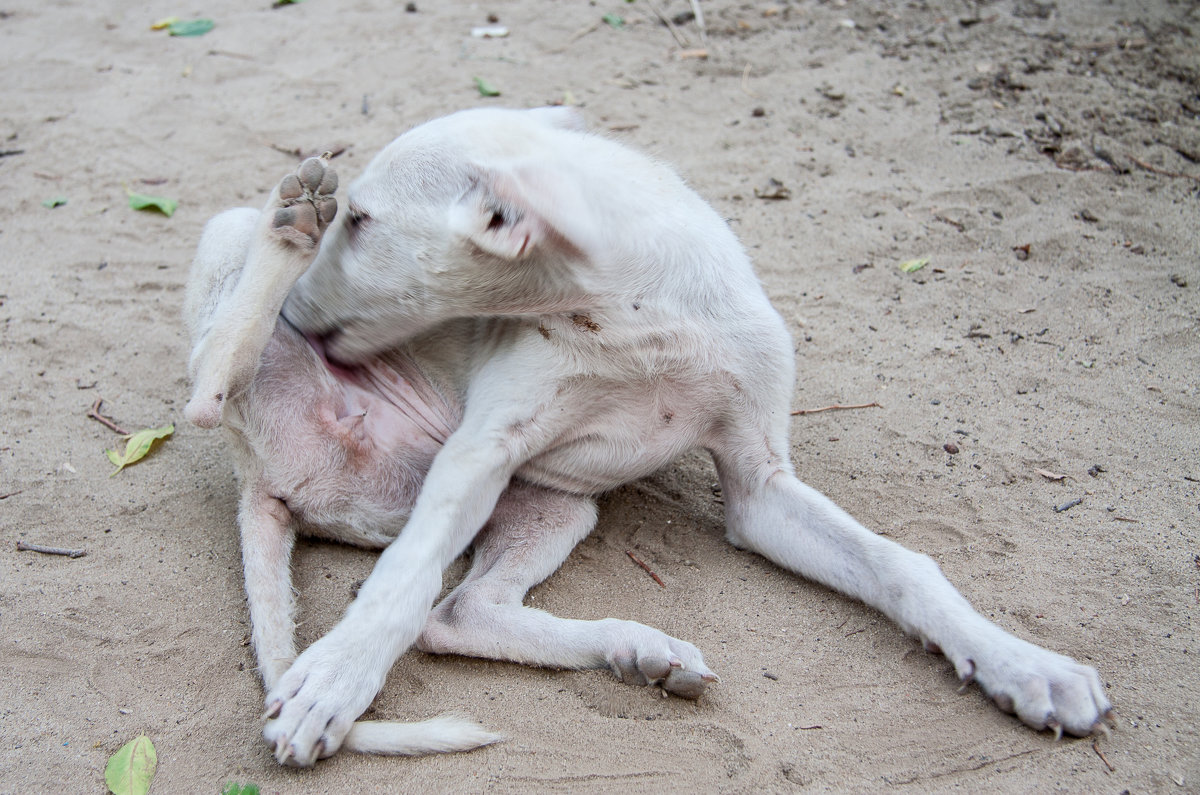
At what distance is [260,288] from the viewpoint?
10.3ft

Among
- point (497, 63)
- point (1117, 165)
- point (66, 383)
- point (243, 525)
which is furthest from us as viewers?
point (497, 63)

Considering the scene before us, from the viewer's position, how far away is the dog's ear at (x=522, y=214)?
262 centimetres

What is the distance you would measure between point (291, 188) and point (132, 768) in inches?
68.0

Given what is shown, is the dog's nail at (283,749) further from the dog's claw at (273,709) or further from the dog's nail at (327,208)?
the dog's nail at (327,208)

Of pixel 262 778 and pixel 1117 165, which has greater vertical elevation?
pixel 1117 165

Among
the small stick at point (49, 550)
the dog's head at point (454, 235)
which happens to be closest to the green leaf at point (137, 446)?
the small stick at point (49, 550)

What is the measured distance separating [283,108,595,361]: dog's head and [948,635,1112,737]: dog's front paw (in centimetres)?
152

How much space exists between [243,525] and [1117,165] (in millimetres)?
4648

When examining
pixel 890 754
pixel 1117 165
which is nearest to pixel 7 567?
pixel 890 754

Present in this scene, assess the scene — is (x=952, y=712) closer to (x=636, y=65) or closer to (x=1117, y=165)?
(x=1117, y=165)

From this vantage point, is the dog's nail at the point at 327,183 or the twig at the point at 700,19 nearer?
the dog's nail at the point at 327,183

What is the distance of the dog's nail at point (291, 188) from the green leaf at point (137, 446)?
1222 millimetres

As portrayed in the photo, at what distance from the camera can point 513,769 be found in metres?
2.48

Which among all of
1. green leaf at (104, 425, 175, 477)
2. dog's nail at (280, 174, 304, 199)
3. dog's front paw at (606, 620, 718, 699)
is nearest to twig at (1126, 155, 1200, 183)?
dog's front paw at (606, 620, 718, 699)
